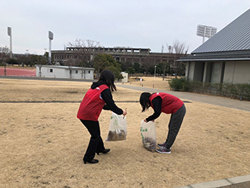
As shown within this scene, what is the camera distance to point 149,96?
292 centimetres

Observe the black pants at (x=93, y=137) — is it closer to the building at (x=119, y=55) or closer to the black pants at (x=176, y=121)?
the black pants at (x=176, y=121)

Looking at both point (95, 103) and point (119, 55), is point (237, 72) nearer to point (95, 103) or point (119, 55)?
point (95, 103)

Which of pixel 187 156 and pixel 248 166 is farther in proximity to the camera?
pixel 187 156

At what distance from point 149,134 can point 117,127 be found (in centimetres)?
63

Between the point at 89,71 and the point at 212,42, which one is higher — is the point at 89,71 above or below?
below

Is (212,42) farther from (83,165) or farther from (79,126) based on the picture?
(83,165)

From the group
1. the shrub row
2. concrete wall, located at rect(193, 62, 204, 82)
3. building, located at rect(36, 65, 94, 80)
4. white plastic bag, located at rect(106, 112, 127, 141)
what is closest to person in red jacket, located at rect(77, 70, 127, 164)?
white plastic bag, located at rect(106, 112, 127, 141)

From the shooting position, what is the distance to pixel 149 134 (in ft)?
10.8

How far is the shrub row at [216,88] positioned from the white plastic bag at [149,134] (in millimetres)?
11057

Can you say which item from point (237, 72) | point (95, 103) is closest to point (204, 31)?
point (237, 72)

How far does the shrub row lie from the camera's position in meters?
12.0

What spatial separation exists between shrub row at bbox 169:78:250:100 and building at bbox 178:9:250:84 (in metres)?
1.33

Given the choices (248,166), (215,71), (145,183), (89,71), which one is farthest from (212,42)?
→ (89,71)

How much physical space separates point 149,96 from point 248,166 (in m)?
2.06
